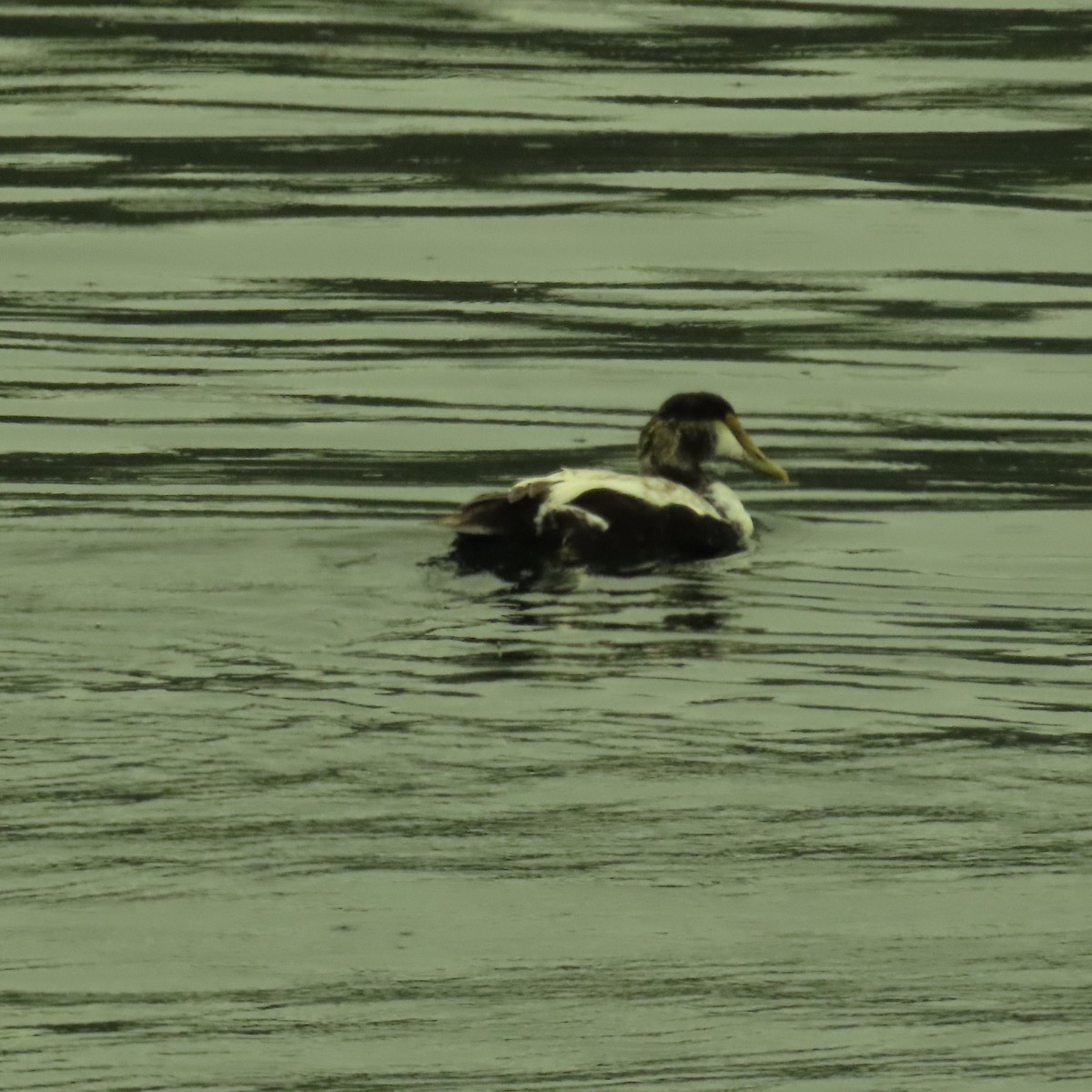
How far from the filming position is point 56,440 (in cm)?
1382

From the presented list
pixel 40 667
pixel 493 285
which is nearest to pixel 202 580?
pixel 40 667

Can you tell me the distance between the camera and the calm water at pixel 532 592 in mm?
7273

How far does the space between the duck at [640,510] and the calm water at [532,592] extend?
0.26m

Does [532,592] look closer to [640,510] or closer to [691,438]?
[640,510]

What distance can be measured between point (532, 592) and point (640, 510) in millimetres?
911

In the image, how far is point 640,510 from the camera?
12047 millimetres

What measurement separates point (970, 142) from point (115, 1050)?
48.6 ft

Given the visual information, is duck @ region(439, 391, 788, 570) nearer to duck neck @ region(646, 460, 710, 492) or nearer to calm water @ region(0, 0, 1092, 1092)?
duck neck @ region(646, 460, 710, 492)

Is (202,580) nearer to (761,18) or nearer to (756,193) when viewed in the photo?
(756,193)

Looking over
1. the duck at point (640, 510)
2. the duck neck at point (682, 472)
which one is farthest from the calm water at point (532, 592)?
the duck neck at point (682, 472)

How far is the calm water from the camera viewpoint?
7.27m

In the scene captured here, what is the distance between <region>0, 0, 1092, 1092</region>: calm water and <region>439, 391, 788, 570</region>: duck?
0.84 ft

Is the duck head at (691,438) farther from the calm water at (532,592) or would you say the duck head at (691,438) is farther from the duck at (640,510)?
the calm water at (532,592)

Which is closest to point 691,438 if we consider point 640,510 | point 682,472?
point 682,472
